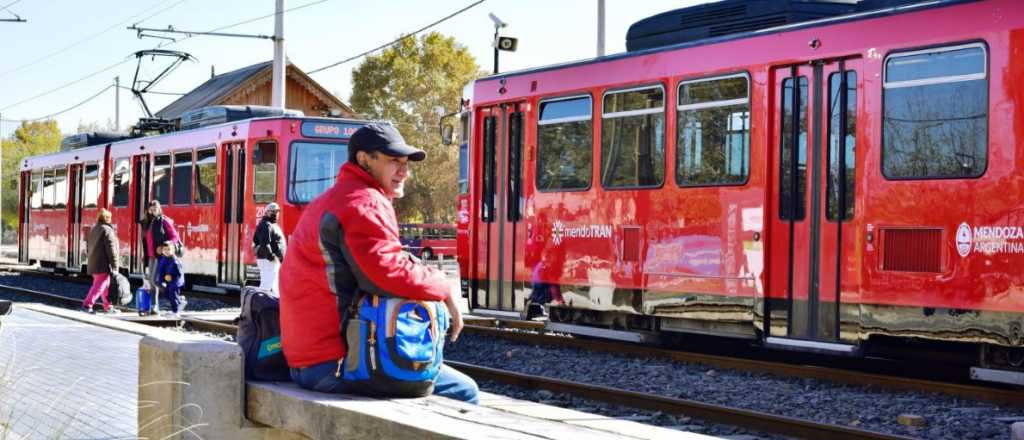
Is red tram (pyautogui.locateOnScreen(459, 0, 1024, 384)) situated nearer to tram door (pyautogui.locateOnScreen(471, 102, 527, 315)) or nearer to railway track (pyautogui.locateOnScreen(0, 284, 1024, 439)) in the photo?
tram door (pyautogui.locateOnScreen(471, 102, 527, 315))

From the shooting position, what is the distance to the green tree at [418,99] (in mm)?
60562

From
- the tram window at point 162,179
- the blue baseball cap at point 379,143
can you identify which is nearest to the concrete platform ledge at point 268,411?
the blue baseball cap at point 379,143

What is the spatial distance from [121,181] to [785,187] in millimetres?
19601

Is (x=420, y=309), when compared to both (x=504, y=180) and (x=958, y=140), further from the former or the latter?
(x=504, y=180)

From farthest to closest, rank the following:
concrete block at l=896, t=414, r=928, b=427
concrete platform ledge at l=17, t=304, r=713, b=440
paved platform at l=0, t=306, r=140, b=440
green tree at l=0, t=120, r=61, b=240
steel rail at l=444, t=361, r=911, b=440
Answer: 1. green tree at l=0, t=120, r=61, b=240
2. concrete block at l=896, t=414, r=928, b=427
3. steel rail at l=444, t=361, r=911, b=440
4. paved platform at l=0, t=306, r=140, b=440
5. concrete platform ledge at l=17, t=304, r=713, b=440

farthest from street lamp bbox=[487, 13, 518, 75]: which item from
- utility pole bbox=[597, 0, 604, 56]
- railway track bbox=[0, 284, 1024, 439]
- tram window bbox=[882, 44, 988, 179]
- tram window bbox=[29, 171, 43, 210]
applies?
tram window bbox=[29, 171, 43, 210]

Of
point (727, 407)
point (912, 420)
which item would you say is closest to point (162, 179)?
point (727, 407)

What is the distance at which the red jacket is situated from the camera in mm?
5328

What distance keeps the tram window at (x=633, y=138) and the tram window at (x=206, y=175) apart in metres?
11.4

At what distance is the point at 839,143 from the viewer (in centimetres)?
1141

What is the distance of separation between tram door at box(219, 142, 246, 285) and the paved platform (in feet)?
25.8

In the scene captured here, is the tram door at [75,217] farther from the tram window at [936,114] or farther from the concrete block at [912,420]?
the concrete block at [912,420]

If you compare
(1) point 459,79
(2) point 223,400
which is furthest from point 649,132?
(1) point 459,79

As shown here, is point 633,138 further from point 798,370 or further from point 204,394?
point 204,394
